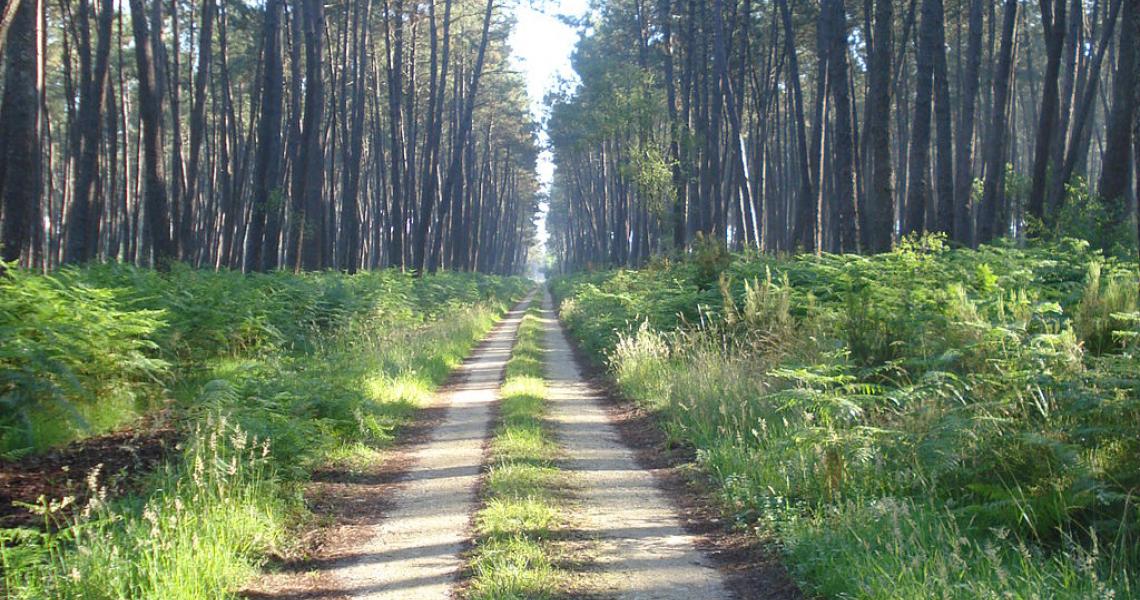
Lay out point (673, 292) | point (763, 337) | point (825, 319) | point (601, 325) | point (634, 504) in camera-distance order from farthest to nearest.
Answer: point (601, 325), point (673, 292), point (763, 337), point (825, 319), point (634, 504)

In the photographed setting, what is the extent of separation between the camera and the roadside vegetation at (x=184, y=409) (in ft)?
15.6

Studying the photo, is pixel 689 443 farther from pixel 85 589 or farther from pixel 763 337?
pixel 85 589

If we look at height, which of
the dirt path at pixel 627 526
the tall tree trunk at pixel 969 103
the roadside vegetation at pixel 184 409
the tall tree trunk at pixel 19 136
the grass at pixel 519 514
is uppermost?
the tall tree trunk at pixel 969 103

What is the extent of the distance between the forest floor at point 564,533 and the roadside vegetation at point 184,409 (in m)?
0.43

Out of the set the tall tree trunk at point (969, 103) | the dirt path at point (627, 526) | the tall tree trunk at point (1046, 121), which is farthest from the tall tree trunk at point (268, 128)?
the tall tree trunk at point (1046, 121)

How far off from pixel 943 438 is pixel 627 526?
2.34 meters

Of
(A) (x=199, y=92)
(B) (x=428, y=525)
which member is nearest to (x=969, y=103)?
(B) (x=428, y=525)

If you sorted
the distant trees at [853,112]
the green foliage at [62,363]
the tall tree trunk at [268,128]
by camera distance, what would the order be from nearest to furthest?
the green foliage at [62,363]
the distant trees at [853,112]
the tall tree trunk at [268,128]

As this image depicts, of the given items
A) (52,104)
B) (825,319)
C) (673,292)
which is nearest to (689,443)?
(825,319)

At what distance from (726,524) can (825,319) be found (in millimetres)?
5242

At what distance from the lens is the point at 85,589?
4.34 meters

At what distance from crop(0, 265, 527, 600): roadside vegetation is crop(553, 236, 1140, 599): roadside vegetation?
141 inches

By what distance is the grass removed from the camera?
5.12m

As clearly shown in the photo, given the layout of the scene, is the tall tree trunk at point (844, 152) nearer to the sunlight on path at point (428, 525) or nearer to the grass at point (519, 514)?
the grass at point (519, 514)
